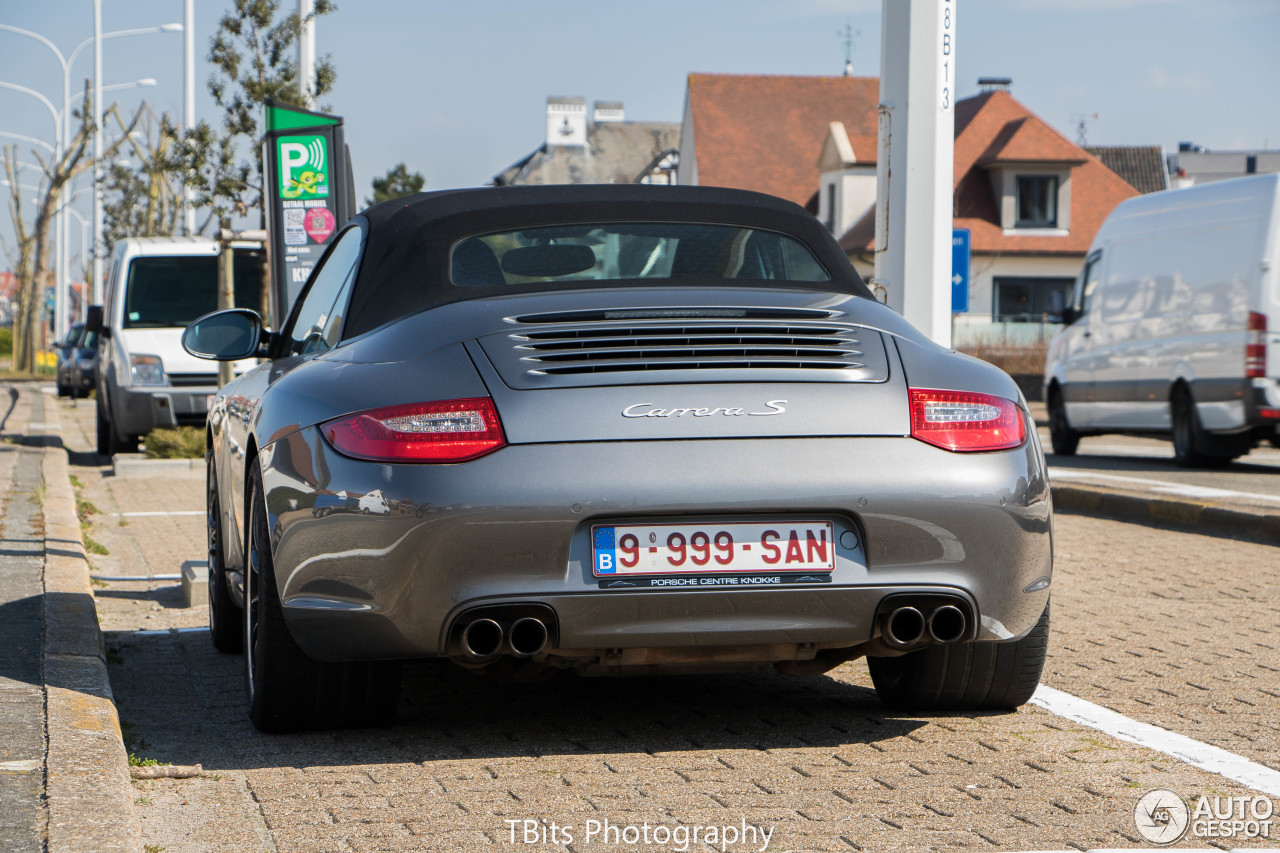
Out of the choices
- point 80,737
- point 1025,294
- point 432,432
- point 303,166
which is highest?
point 303,166

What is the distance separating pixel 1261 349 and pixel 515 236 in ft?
38.5

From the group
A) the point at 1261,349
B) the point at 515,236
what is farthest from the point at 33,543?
the point at 1261,349

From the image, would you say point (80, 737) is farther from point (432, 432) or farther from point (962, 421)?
point (962, 421)

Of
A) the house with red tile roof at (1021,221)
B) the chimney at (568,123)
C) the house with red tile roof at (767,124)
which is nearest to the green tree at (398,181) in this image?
the chimney at (568,123)

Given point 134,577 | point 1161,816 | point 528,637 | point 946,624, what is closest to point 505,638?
point 528,637

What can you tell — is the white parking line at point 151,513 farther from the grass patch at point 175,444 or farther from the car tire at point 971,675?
the car tire at point 971,675

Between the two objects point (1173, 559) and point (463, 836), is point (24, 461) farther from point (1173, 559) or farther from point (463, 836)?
point (463, 836)

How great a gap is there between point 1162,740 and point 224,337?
3.37m

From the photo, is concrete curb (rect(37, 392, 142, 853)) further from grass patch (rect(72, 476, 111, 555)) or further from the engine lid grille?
grass patch (rect(72, 476, 111, 555))

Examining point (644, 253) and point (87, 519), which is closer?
point (644, 253)

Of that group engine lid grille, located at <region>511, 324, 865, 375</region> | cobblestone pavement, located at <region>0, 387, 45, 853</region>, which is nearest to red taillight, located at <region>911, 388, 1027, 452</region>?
engine lid grille, located at <region>511, 324, 865, 375</region>

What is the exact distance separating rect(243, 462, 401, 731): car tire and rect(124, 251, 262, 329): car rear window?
542 inches

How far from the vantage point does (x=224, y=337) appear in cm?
609

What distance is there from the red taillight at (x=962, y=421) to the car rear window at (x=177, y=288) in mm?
14741
